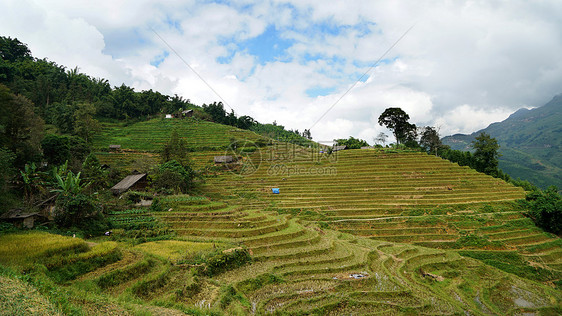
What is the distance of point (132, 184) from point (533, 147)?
12818cm

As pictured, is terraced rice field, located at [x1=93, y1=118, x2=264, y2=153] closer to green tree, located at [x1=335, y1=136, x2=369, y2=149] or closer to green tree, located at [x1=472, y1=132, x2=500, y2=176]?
green tree, located at [x1=335, y1=136, x2=369, y2=149]

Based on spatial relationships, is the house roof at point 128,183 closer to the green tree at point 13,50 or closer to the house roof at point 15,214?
the house roof at point 15,214

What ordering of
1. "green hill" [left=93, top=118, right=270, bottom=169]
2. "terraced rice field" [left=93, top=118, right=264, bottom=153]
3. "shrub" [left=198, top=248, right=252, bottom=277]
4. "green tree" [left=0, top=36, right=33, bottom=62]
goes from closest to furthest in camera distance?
"shrub" [left=198, top=248, right=252, bottom=277], "green hill" [left=93, top=118, right=270, bottom=169], "terraced rice field" [left=93, top=118, right=264, bottom=153], "green tree" [left=0, top=36, right=33, bottom=62]

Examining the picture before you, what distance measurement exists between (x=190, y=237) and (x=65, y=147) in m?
→ 18.3

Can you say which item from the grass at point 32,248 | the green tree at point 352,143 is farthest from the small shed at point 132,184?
the green tree at point 352,143

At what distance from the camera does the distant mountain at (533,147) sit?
60.4 meters

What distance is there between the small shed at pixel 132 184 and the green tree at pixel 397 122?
36.6m

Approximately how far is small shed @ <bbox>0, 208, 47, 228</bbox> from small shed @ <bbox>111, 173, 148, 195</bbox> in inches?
381

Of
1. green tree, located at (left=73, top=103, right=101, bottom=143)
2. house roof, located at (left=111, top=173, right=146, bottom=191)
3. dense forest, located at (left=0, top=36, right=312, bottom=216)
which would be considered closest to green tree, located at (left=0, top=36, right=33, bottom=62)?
dense forest, located at (left=0, top=36, right=312, bottom=216)

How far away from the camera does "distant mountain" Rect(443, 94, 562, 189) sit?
198 feet

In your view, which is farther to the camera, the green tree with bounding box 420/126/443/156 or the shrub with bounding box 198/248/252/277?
the green tree with bounding box 420/126/443/156

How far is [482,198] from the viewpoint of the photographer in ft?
82.7

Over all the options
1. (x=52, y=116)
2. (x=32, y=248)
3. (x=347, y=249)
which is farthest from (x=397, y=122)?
(x=52, y=116)

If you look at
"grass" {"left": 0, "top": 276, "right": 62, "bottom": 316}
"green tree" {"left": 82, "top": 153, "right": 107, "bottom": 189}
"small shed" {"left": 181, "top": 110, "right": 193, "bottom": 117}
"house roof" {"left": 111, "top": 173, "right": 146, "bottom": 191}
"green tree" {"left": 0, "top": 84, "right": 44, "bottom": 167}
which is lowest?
"grass" {"left": 0, "top": 276, "right": 62, "bottom": 316}
